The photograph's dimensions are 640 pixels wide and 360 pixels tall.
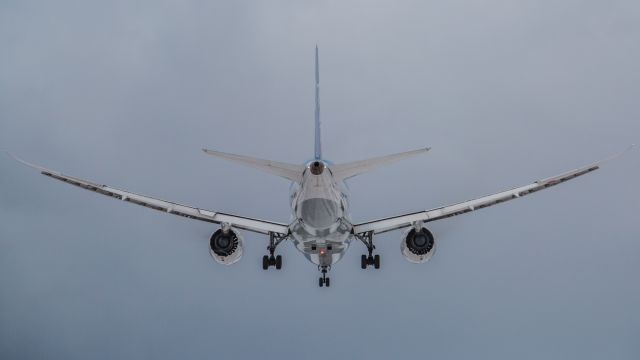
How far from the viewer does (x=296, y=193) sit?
36656 mm

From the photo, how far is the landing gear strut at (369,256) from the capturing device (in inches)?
1727

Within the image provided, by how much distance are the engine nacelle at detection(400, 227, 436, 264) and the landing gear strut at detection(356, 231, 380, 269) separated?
346 centimetres

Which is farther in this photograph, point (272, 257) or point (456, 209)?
point (272, 257)

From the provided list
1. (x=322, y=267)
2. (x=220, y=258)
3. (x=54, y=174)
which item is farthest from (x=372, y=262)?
(x=54, y=174)

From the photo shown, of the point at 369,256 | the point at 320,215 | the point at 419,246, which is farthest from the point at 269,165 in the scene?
the point at 369,256

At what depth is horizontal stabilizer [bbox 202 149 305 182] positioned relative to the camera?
3197 cm

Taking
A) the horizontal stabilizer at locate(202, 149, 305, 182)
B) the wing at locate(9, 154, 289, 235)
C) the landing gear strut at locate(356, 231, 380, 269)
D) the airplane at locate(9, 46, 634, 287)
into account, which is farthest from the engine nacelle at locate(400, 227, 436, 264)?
the horizontal stabilizer at locate(202, 149, 305, 182)

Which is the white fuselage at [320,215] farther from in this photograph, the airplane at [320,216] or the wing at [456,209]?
the wing at [456,209]

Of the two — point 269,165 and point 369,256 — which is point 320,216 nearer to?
point 269,165

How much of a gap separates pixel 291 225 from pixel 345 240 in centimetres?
335

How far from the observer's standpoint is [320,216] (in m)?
34.9

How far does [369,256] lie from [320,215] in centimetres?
1071

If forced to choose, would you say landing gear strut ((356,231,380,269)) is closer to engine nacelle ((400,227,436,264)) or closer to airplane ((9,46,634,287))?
airplane ((9,46,634,287))

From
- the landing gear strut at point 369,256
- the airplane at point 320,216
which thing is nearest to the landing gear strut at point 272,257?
the airplane at point 320,216
